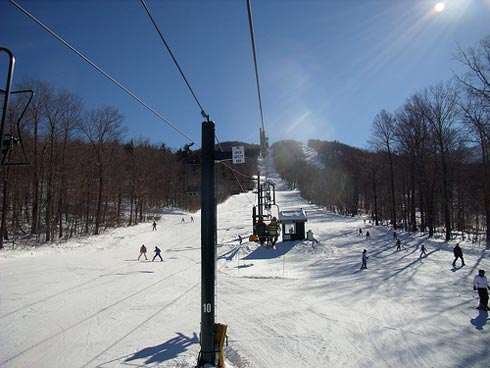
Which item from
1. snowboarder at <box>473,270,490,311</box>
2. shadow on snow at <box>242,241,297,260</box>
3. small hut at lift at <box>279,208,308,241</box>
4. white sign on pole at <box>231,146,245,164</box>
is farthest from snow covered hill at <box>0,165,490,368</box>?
small hut at lift at <box>279,208,308,241</box>

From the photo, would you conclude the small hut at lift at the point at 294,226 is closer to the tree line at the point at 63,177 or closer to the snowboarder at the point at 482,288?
the tree line at the point at 63,177

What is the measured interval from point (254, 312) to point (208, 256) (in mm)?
5876

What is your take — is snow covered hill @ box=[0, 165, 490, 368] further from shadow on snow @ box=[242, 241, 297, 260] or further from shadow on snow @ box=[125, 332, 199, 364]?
shadow on snow @ box=[242, 241, 297, 260]

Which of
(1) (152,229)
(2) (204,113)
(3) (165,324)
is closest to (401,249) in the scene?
(3) (165,324)

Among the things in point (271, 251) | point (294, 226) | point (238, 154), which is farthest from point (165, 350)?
point (294, 226)

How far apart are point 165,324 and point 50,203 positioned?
24535 millimetres

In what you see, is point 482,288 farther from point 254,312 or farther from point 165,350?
point 165,350

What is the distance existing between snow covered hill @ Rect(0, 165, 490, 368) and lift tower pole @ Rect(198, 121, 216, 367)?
132 centimetres

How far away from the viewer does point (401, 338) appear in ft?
27.6

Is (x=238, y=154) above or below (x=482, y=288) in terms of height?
above

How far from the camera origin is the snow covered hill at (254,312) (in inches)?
301

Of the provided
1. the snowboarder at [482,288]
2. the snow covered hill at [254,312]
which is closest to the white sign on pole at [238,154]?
the snow covered hill at [254,312]

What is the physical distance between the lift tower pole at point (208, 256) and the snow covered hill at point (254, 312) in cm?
132

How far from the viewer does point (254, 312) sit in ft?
36.3
